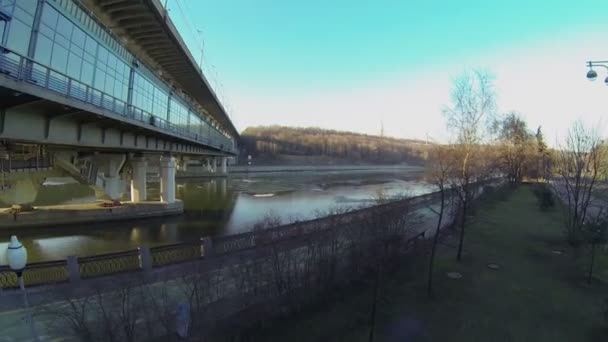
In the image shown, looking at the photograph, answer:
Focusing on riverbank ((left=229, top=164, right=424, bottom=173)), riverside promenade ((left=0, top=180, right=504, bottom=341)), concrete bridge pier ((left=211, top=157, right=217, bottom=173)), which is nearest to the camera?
riverside promenade ((left=0, top=180, right=504, bottom=341))

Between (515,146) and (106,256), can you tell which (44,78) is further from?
(515,146)

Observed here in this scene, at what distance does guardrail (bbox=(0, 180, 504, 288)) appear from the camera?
32.5ft

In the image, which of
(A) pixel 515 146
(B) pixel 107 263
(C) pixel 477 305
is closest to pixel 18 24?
(B) pixel 107 263

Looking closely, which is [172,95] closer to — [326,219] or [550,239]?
[326,219]

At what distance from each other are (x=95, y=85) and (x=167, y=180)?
1541 centimetres

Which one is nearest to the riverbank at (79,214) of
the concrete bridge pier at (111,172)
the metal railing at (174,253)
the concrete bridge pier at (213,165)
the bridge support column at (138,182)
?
the concrete bridge pier at (111,172)

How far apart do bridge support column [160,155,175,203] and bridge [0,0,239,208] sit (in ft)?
0.30

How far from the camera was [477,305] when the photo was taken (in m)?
10.3

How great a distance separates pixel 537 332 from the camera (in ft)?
28.7

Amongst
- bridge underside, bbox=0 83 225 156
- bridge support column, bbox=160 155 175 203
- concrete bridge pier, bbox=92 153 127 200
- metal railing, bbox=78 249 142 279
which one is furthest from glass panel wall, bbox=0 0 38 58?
bridge support column, bbox=160 155 175 203

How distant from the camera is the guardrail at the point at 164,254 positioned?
9906 millimetres

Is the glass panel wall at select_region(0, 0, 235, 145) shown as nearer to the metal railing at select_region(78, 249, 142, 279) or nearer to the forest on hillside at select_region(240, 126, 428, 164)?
the metal railing at select_region(78, 249, 142, 279)

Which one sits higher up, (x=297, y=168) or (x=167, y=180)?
(x=297, y=168)

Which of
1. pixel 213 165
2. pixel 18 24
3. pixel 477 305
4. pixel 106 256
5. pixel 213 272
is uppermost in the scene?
pixel 18 24
